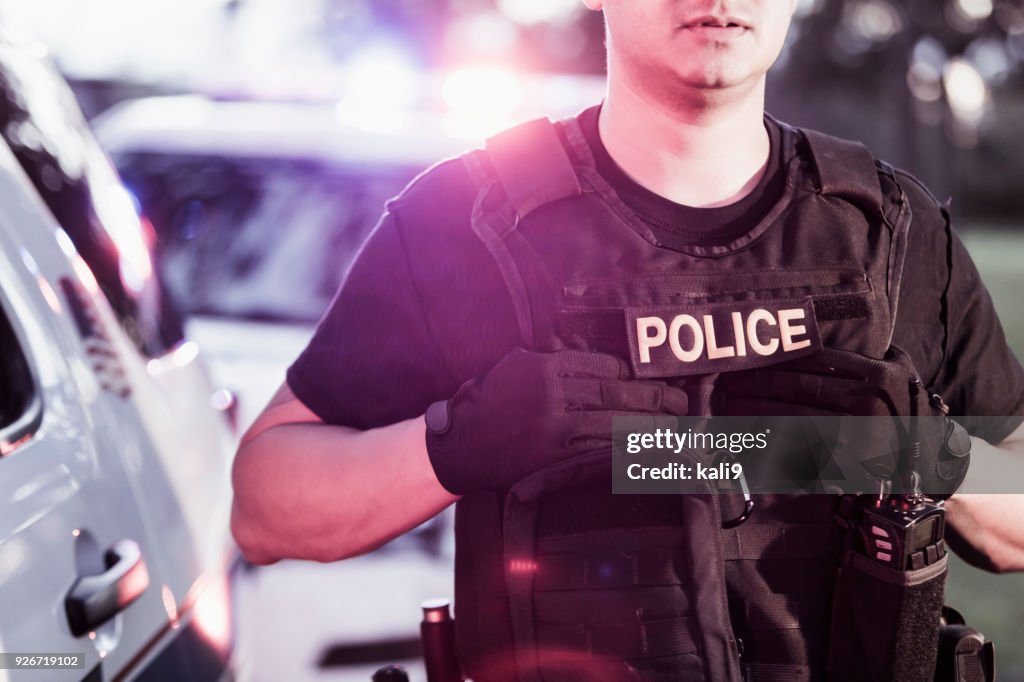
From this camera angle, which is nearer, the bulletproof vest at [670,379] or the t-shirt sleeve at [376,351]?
the bulletproof vest at [670,379]

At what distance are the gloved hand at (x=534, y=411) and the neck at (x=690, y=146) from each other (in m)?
0.32

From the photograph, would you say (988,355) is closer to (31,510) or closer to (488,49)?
(31,510)

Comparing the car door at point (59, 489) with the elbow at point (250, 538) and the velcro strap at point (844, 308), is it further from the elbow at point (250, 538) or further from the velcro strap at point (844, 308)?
the velcro strap at point (844, 308)

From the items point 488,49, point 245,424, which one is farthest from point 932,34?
point 245,424

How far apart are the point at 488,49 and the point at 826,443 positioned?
2884cm

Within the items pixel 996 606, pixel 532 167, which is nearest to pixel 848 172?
pixel 532 167

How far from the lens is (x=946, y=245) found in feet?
5.81

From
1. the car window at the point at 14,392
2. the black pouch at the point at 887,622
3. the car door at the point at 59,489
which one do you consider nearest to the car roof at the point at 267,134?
the car door at the point at 59,489

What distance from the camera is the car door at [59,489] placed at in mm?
1485

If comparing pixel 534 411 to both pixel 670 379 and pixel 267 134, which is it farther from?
pixel 267 134

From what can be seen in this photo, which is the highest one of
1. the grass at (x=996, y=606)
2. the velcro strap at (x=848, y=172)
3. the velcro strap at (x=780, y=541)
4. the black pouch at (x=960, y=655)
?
the velcro strap at (x=848, y=172)

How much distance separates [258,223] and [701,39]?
2.36 m

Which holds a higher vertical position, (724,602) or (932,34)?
(724,602)

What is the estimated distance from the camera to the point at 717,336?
1.65m
